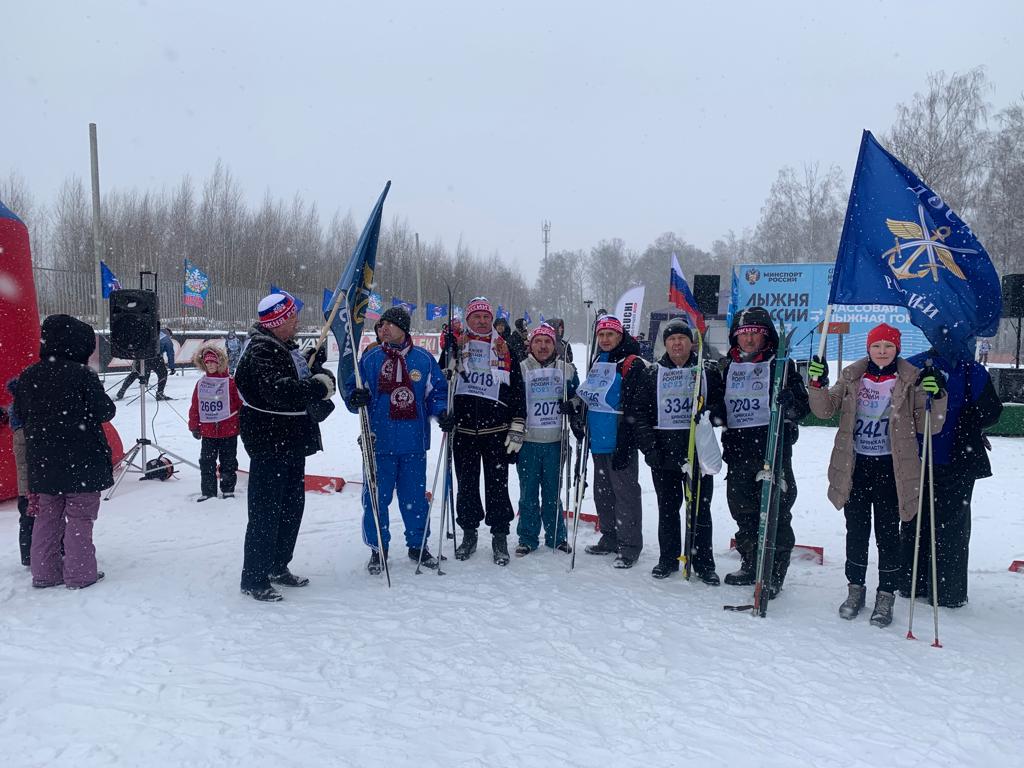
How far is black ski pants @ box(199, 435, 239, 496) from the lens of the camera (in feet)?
23.5

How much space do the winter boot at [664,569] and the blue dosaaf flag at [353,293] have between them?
253 centimetres

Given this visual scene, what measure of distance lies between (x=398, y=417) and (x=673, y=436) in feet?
6.42

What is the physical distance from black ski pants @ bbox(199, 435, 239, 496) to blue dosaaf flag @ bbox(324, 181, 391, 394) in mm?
2975

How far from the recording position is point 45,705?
9.84 feet

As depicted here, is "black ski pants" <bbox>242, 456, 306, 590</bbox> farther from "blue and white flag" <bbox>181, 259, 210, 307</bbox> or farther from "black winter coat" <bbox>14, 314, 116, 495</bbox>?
"blue and white flag" <bbox>181, 259, 210, 307</bbox>

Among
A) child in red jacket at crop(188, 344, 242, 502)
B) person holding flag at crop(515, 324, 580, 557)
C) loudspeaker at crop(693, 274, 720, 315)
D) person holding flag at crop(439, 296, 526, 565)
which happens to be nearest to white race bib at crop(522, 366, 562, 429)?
person holding flag at crop(515, 324, 580, 557)

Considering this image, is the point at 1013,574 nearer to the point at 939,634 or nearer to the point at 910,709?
the point at 939,634

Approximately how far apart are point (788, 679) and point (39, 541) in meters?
4.59

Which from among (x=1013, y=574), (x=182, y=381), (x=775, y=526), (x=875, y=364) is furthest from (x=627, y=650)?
(x=182, y=381)

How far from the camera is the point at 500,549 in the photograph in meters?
5.19

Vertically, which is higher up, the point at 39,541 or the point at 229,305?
the point at 229,305

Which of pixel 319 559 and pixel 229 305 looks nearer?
pixel 319 559

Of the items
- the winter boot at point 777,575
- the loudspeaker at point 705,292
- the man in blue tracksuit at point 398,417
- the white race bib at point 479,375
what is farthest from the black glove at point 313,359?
the loudspeaker at point 705,292

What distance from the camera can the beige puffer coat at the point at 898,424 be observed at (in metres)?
4.00
